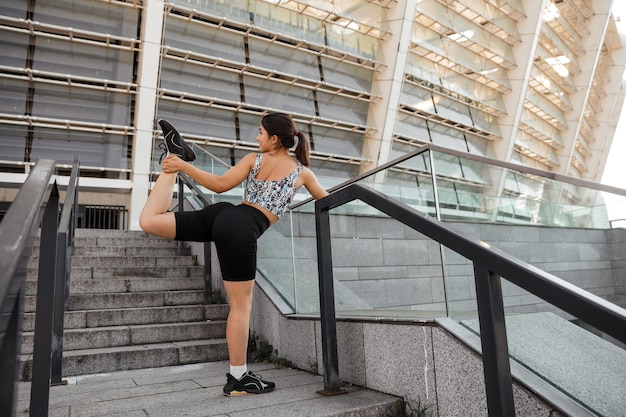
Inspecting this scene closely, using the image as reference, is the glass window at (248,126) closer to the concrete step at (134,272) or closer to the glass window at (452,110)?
the glass window at (452,110)

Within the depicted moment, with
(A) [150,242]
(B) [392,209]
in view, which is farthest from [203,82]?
(B) [392,209]

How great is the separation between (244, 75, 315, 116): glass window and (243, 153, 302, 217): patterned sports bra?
15.8m

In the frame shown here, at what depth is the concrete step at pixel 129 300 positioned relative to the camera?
4273mm

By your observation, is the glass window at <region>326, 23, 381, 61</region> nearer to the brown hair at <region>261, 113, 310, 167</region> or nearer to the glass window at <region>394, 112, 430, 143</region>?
the glass window at <region>394, 112, 430, 143</region>

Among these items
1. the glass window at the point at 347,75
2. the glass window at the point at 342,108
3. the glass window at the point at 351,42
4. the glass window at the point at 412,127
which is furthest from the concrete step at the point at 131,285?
the glass window at the point at 412,127

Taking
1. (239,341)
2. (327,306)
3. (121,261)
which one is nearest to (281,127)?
(327,306)

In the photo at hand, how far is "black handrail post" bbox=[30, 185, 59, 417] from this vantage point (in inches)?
81.0

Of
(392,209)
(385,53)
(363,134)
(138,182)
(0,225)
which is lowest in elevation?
(0,225)

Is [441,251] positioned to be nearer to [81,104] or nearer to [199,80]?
[81,104]

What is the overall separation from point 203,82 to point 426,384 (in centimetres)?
1671

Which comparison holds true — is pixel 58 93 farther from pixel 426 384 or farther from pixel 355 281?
pixel 426 384

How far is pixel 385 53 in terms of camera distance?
64.6ft

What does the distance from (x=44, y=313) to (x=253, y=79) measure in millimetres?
16930

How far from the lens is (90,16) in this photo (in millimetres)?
15781
